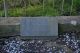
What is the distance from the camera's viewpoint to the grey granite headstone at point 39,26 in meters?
3.49

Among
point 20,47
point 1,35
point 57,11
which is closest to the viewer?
point 20,47

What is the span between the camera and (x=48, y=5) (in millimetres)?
4004

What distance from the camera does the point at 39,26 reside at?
351 cm

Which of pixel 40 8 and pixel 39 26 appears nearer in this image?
pixel 39 26

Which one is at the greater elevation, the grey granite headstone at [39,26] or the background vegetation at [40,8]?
the background vegetation at [40,8]

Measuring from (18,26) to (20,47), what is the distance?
1.18 feet

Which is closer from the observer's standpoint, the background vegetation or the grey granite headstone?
the grey granite headstone

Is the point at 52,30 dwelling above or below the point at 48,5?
below

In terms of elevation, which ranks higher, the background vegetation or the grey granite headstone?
the background vegetation

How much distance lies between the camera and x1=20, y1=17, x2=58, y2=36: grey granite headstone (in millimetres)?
3486

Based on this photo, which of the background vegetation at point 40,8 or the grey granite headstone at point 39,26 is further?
the background vegetation at point 40,8

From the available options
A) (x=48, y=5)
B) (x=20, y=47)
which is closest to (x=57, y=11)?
(x=48, y=5)

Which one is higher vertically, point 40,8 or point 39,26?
point 40,8

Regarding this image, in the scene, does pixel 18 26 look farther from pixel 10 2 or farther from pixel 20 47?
pixel 10 2
